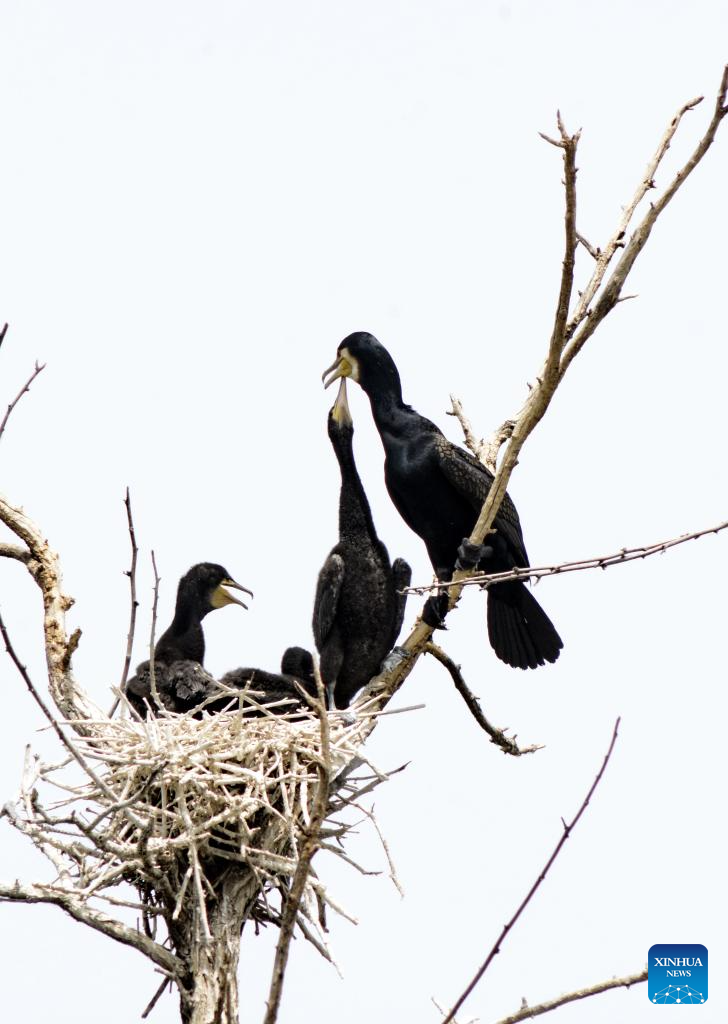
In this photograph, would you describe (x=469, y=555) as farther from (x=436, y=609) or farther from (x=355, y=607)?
(x=355, y=607)

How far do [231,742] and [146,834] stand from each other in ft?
2.33

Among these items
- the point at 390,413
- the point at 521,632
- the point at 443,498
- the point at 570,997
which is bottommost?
the point at 570,997

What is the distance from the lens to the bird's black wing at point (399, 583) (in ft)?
20.3

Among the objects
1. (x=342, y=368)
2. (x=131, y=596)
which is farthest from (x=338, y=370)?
(x=131, y=596)

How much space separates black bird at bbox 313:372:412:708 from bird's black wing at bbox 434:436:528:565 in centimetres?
39

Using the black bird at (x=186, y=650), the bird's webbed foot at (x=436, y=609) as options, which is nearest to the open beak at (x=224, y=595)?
the black bird at (x=186, y=650)

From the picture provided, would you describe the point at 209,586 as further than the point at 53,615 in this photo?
Yes

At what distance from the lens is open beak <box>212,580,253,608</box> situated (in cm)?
677

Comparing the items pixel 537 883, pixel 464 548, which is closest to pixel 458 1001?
pixel 537 883

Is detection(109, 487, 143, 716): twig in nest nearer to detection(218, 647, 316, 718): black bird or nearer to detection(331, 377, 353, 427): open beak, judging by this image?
detection(218, 647, 316, 718): black bird

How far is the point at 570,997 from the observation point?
4375 millimetres

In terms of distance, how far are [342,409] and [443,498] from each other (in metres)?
0.67

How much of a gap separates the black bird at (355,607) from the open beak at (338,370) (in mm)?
633

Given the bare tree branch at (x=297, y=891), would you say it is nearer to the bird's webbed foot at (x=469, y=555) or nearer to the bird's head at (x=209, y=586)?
the bird's webbed foot at (x=469, y=555)
